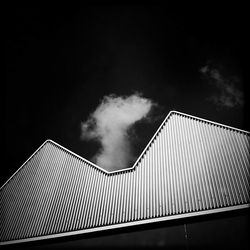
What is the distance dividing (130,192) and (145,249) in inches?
102

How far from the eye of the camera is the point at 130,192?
8438 mm

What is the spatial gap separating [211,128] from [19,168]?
942 cm

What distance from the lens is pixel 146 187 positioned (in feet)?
27.3

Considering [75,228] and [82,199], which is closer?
[75,228]

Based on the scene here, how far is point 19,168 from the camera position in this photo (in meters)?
11.7

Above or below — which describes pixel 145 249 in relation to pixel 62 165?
below

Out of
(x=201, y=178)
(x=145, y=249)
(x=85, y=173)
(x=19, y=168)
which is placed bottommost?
(x=145, y=249)

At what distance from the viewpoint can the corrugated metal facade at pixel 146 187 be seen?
7.34 m

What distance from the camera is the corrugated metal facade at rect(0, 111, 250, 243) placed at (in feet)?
24.1

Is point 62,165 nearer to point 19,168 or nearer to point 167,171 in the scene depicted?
point 19,168

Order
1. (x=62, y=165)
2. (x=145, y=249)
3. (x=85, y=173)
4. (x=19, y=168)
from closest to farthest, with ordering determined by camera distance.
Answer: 1. (x=145, y=249)
2. (x=85, y=173)
3. (x=62, y=165)
4. (x=19, y=168)

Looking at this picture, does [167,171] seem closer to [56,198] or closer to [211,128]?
[211,128]

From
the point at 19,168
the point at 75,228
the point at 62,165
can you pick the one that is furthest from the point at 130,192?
the point at 19,168

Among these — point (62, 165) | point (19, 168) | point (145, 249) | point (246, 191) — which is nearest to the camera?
point (246, 191)
